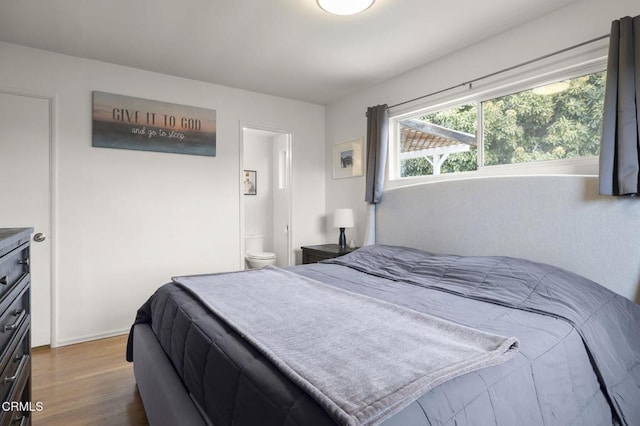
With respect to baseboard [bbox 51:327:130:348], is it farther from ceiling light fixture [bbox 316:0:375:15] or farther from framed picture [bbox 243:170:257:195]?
ceiling light fixture [bbox 316:0:375:15]

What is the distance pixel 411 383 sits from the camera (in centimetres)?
88

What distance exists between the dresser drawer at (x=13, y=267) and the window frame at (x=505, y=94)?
108 inches

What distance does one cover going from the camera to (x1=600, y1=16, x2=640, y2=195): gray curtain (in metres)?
1.78

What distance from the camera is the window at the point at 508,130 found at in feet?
7.06

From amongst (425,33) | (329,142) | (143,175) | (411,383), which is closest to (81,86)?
(143,175)

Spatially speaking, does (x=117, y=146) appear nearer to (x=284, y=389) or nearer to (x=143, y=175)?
(x=143, y=175)

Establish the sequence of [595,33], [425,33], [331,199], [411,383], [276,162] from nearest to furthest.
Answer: [411,383]
[595,33]
[425,33]
[331,199]
[276,162]

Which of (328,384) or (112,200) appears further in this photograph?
(112,200)

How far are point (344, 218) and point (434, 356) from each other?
104 inches

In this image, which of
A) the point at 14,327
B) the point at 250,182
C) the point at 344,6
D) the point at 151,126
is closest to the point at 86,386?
the point at 14,327

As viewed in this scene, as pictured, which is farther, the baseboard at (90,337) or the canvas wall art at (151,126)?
the canvas wall art at (151,126)

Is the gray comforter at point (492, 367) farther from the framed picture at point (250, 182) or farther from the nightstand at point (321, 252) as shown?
the framed picture at point (250, 182)

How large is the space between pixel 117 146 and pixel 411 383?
10.5ft

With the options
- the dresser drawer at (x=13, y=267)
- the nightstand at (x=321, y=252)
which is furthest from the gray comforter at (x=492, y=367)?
the nightstand at (x=321, y=252)
